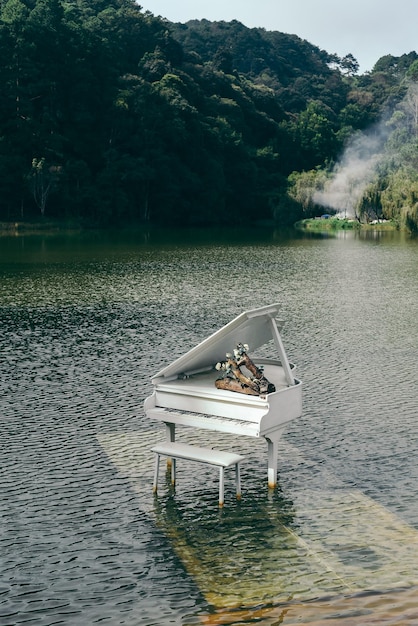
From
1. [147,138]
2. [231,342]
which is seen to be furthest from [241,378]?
[147,138]

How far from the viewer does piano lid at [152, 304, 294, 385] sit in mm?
8461

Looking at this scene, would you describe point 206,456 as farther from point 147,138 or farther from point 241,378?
point 147,138

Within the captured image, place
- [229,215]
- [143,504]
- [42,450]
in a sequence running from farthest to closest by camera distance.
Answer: [229,215]
[42,450]
[143,504]

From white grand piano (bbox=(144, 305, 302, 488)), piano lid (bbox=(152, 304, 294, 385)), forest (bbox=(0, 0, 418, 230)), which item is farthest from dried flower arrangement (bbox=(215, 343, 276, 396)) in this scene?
forest (bbox=(0, 0, 418, 230))

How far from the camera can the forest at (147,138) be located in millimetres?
75875

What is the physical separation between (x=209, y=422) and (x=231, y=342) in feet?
3.94

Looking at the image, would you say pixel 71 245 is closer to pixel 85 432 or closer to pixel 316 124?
pixel 85 432

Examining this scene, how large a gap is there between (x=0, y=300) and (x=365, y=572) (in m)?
19.3

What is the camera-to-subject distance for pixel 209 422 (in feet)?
26.5

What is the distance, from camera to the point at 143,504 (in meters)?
8.34

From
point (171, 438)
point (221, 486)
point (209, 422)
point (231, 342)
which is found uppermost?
point (231, 342)

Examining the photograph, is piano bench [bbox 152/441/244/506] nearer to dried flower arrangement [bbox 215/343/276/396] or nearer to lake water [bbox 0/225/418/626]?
lake water [bbox 0/225/418/626]

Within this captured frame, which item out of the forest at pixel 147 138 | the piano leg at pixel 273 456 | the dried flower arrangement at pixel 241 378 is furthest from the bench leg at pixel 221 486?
the forest at pixel 147 138

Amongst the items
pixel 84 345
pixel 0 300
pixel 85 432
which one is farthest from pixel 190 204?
pixel 85 432
